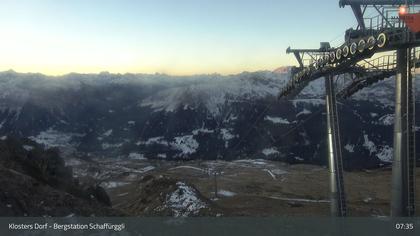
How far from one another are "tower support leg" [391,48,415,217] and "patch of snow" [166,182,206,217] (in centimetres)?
3078

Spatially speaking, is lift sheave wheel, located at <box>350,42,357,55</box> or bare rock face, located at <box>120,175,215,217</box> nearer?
lift sheave wheel, located at <box>350,42,357,55</box>

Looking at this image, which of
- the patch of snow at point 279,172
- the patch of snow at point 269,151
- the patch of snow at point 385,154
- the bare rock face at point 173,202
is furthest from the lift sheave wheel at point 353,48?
the patch of snow at point 269,151

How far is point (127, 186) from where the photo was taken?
109 m

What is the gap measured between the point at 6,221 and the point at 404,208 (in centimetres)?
2061

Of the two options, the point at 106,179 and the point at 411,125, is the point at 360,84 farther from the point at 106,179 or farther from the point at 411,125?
the point at 106,179

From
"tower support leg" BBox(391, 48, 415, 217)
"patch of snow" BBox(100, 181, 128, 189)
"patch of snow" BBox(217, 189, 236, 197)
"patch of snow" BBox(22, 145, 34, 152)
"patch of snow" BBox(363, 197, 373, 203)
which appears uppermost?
"tower support leg" BBox(391, 48, 415, 217)

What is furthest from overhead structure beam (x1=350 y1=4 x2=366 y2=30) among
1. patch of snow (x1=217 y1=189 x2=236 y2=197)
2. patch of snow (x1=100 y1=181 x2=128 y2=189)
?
patch of snow (x1=100 y1=181 x2=128 y2=189)

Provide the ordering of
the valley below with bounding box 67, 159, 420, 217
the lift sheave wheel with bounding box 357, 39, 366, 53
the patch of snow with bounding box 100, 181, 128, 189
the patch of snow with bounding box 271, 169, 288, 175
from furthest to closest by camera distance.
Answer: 1. the patch of snow with bounding box 271, 169, 288, 175
2. the patch of snow with bounding box 100, 181, 128, 189
3. the valley below with bounding box 67, 159, 420, 217
4. the lift sheave wheel with bounding box 357, 39, 366, 53

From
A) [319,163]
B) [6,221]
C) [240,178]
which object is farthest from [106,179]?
[6,221]

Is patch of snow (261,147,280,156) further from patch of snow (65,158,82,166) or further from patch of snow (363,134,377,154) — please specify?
patch of snow (65,158,82,166)

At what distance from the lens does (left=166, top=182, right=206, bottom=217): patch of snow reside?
55456 mm

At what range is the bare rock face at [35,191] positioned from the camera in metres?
32.6

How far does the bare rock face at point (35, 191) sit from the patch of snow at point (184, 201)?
1045 centimetres

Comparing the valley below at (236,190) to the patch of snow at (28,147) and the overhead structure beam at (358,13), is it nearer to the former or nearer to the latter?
the patch of snow at (28,147)
